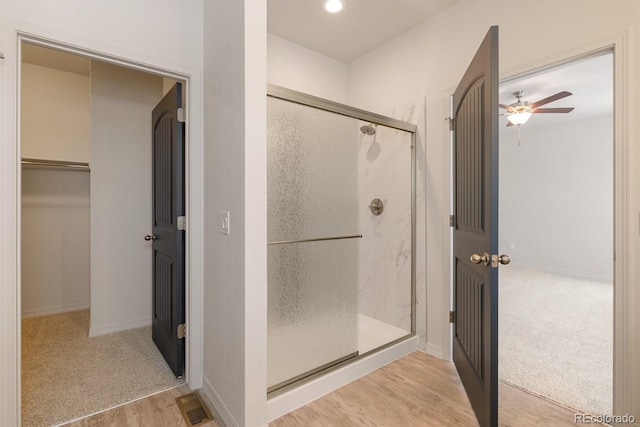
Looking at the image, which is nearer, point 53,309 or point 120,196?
point 120,196

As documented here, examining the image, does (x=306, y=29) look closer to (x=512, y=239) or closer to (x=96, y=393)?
(x=96, y=393)

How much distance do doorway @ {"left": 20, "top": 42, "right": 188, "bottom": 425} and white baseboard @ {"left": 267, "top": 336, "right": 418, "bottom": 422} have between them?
1.38 m

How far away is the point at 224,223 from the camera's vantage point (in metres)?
1.76

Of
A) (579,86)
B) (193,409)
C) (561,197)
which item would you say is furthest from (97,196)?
(561,197)

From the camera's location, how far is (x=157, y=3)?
190 centimetres

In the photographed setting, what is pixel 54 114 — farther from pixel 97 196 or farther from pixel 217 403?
pixel 217 403

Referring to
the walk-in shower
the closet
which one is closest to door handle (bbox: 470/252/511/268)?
the walk-in shower

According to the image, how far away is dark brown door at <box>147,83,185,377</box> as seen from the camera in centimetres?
213

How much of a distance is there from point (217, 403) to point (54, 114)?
364cm

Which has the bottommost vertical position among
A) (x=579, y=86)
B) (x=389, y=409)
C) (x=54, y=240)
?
(x=389, y=409)

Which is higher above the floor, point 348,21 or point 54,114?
point 348,21

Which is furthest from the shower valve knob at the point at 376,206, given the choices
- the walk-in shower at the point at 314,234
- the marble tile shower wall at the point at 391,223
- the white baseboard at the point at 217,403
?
the white baseboard at the point at 217,403

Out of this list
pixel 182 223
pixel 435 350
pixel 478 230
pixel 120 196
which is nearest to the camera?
pixel 478 230

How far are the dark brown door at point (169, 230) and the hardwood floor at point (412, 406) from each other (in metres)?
1.02
